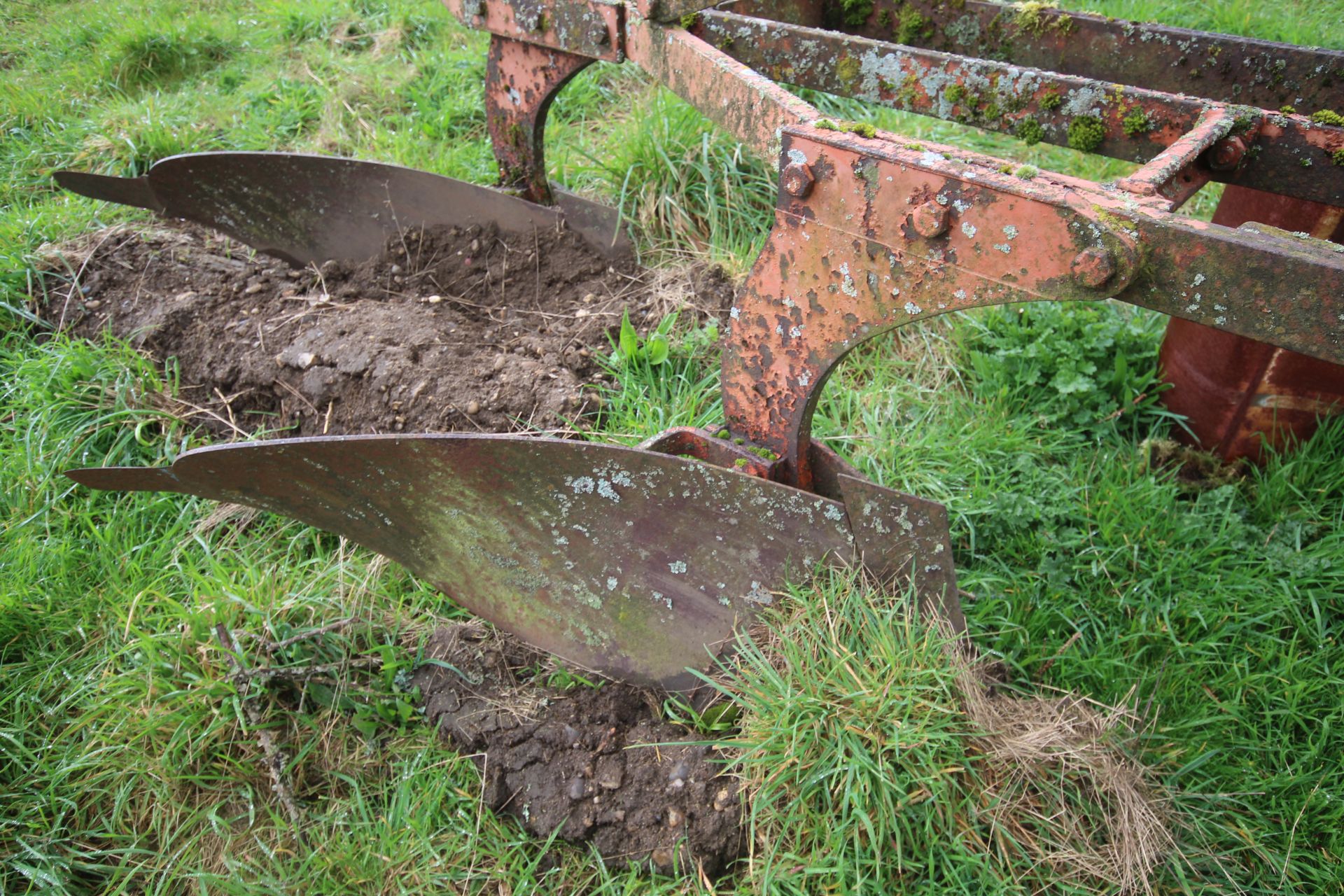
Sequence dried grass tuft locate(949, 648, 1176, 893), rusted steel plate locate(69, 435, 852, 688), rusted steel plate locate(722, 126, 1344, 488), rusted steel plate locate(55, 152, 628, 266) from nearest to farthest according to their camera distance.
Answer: rusted steel plate locate(722, 126, 1344, 488) → dried grass tuft locate(949, 648, 1176, 893) → rusted steel plate locate(69, 435, 852, 688) → rusted steel plate locate(55, 152, 628, 266)

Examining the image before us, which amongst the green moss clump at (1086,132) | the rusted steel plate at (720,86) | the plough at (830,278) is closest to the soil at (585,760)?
the plough at (830,278)

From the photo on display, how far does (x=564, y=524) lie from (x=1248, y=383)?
6.46 ft

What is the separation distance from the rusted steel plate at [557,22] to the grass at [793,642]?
0.86 meters

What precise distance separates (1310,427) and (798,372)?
5.73ft

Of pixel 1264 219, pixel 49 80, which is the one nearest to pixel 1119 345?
pixel 1264 219

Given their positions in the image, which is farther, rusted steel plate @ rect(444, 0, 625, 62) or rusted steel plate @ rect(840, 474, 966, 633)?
rusted steel plate @ rect(444, 0, 625, 62)

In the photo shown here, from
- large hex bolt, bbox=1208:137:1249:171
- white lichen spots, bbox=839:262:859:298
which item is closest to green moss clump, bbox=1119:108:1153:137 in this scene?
large hex bolt, bbox=1208:137:1249:171

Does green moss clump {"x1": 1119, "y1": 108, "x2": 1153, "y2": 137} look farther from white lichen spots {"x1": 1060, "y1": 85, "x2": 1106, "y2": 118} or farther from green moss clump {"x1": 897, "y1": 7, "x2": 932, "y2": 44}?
green moss clump {"x1": 897, "y1": 7, "x2": 932, "y2": 44}

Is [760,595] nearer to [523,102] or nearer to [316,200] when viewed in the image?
[523,102]

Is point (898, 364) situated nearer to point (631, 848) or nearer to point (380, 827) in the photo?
point (631, 848)

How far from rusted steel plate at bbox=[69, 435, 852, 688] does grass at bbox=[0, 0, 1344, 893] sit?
16cm

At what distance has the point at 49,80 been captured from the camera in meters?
4.54

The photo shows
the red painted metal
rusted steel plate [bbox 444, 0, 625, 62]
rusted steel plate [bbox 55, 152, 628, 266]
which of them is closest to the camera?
rusted steel plate [bbox 444, 0, 625, 62]

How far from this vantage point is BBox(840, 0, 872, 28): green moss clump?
2389mm
